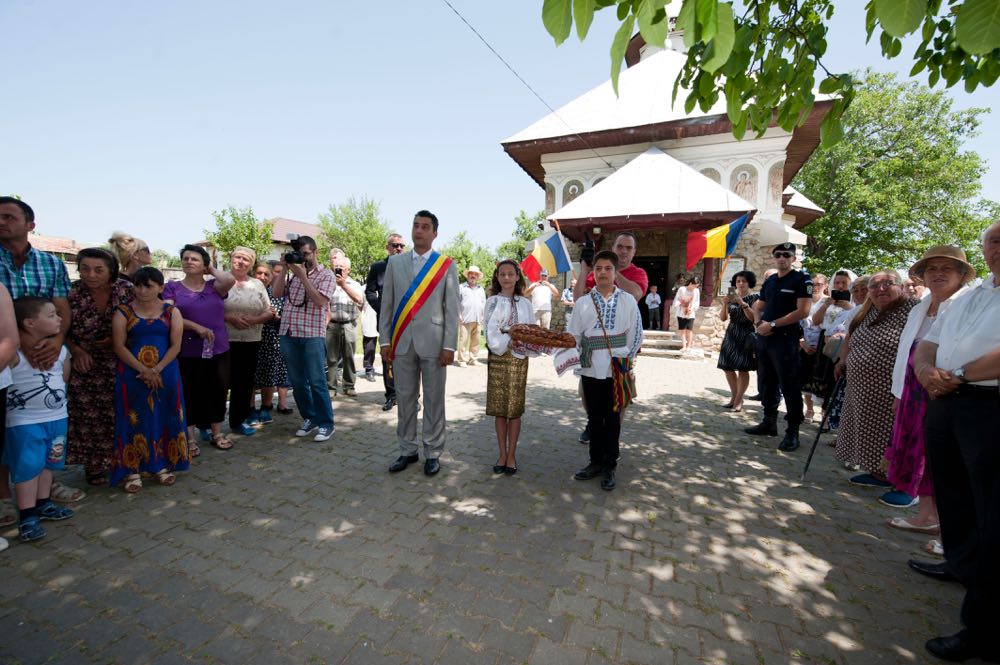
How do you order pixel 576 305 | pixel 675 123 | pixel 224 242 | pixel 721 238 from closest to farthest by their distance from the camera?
1. pixel 576 305
2. pixel 721 238
3. pixel 675 123
4. pixel 224 242

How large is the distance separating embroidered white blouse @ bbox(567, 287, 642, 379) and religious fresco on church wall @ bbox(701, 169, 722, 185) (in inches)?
492

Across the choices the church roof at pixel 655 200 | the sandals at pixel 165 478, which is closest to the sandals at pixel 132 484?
the sandals at pixel 165 478

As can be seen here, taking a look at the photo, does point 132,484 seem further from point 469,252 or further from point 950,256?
point 469,252

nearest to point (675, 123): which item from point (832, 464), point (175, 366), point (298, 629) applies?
point (832, 464)

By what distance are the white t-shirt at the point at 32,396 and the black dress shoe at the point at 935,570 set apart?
5787 mm

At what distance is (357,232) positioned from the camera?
141 feet

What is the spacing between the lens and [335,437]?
4.99 metres

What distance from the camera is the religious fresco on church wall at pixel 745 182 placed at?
13.5 metres

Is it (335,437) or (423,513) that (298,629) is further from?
(335,437)

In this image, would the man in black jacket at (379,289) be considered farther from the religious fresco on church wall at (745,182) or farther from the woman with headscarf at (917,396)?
the religious fresco on church wall at (745,182)

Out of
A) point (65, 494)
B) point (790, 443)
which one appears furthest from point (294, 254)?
point (790, 443)

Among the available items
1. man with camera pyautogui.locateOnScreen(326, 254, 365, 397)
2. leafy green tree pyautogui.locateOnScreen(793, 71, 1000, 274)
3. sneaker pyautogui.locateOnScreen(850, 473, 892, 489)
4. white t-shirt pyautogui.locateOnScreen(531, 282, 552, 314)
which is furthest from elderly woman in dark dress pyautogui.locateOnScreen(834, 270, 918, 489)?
leafy green tree pyautogui.locateOnScreen(793, 71, 1000, 274)

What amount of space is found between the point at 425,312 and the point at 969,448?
3661 millimetres

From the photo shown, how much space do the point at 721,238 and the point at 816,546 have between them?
836 centimetres
